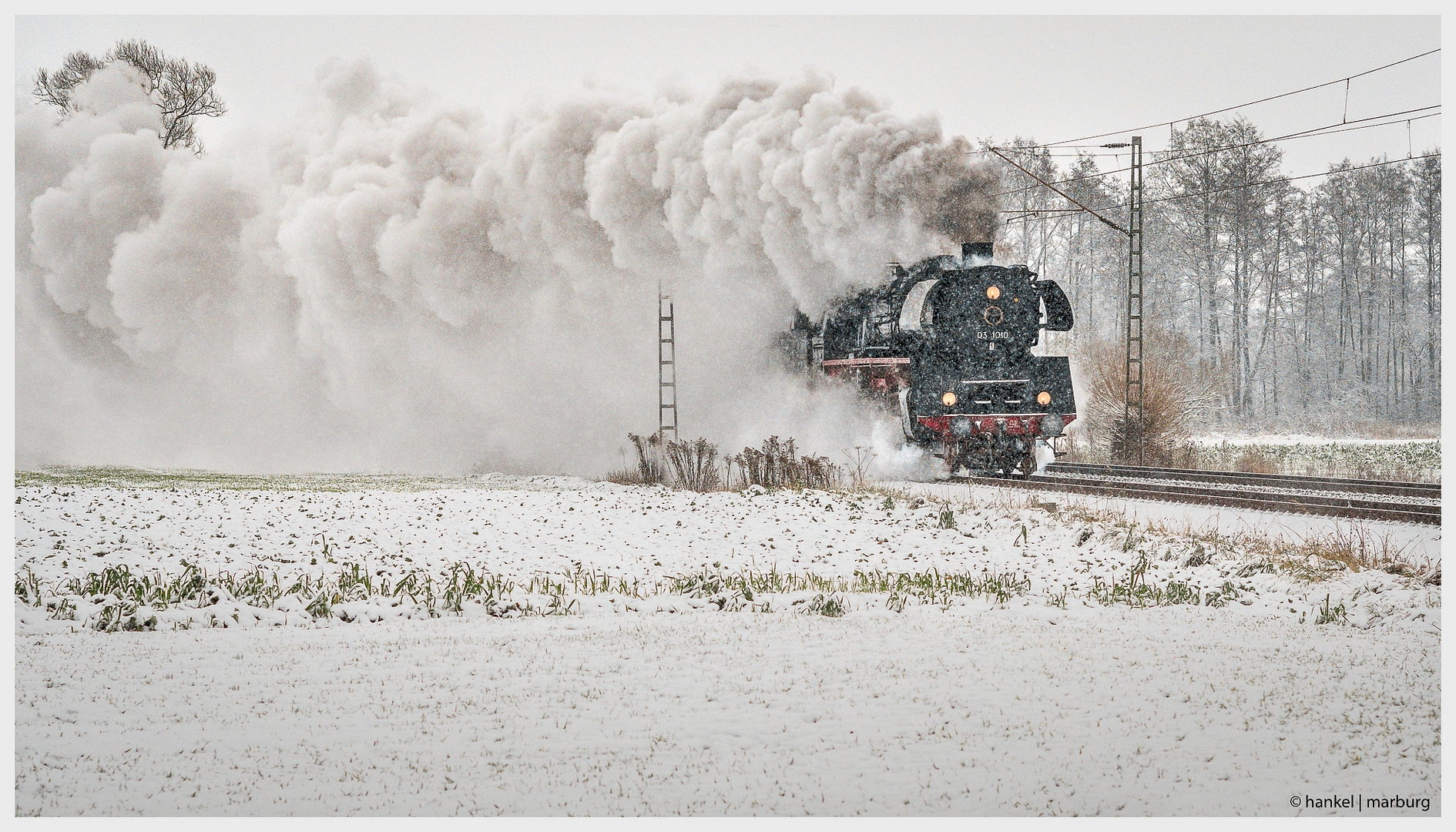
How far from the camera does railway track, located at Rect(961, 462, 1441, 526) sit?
8852mm

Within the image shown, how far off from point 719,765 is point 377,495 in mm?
8091

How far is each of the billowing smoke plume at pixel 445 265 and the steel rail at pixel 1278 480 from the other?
11.2 ft

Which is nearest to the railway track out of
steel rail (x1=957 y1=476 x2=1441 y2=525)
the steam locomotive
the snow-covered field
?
steel rail (x1=957 y1=476 x2=1441 y2=525)

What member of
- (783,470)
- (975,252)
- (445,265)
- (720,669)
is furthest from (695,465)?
(720,669)

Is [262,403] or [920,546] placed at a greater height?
[262,403]

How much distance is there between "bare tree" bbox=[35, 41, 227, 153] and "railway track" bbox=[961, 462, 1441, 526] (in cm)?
1499

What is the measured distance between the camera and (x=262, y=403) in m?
18.2

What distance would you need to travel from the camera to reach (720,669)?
4.72 meters

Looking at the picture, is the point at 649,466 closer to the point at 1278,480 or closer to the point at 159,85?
the point at 1278,480

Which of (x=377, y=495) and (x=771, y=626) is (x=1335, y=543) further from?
(x=377, y=495)

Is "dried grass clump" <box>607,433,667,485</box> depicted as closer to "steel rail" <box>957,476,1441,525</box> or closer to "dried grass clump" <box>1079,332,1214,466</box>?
"steel rail" <box>957,476,1441,525</box>

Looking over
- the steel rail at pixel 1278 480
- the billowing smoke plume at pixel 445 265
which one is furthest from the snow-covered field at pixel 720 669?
the billowing smoke plume at pixel 445 265

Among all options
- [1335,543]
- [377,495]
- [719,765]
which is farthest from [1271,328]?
[719,765]

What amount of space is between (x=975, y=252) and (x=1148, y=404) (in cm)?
535
